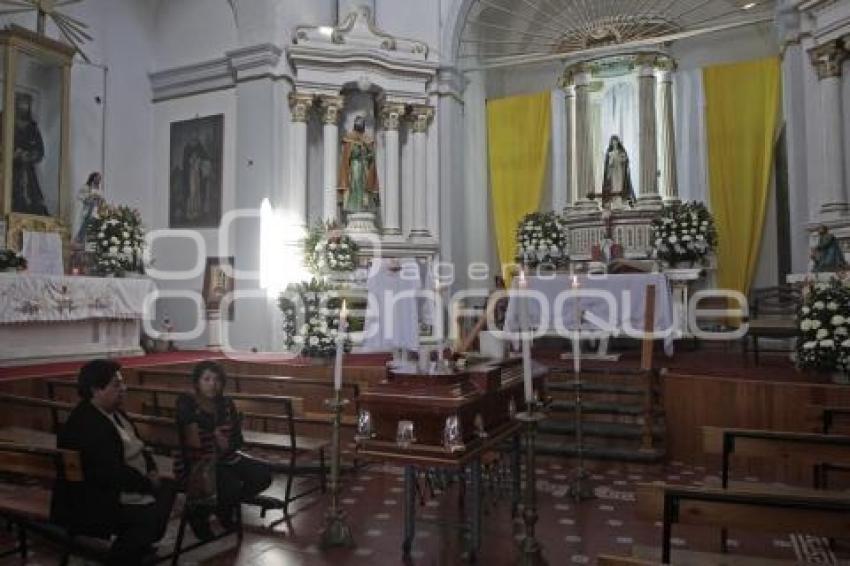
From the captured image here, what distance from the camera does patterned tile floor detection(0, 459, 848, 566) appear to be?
380cm

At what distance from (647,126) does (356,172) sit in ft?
15.0

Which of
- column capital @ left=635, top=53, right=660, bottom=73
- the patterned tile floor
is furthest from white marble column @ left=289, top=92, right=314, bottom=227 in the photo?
the patterned tile floor

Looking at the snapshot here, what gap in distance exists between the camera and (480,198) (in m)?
12.0

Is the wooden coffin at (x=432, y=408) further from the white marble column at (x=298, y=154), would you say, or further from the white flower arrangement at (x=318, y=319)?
the white marble column at (x=298, y=154)

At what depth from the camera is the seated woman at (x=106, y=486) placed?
10.4 ft

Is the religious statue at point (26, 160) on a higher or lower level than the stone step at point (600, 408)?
higher

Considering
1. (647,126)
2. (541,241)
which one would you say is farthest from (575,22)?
(541,241)

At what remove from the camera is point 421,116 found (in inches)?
423

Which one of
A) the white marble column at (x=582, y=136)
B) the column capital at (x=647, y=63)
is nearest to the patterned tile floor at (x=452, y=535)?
the white marble column at (x=582, y=136)

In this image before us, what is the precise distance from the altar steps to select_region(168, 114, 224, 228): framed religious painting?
638 centimetres

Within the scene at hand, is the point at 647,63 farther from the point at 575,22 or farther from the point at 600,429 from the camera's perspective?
the point at 600,429

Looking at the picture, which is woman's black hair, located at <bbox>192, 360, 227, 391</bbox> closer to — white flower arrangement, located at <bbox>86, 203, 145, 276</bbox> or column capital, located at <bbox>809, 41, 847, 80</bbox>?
white flower arrangement, located at <bbox>86, 203, 145, 276</bbox>

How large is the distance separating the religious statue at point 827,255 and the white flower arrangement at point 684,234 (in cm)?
195

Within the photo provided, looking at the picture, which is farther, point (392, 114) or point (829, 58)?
point (392, 114)
